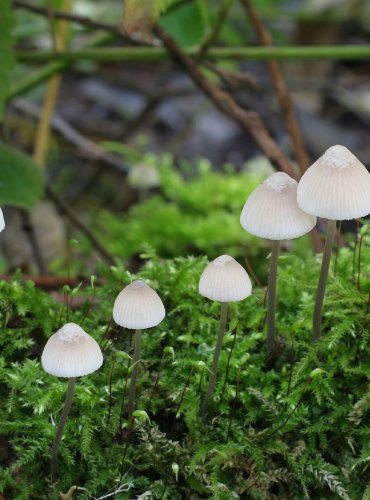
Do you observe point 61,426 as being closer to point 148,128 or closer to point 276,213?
point 276,213

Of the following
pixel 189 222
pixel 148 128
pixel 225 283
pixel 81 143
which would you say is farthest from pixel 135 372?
pixel 148 128

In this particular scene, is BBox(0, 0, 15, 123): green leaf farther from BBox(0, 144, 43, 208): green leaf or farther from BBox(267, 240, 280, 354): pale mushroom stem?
BBox(267, 240, 280, 354): pale mushroom stem

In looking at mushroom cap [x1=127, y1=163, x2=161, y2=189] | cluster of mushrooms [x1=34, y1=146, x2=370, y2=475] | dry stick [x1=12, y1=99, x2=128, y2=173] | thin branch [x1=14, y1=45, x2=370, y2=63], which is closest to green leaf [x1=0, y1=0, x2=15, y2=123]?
thin branch [x1=14, y1=45, x2=370, y2=63]

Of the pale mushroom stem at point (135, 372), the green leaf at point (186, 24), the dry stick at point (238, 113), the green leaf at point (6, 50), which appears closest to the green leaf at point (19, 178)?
the green leaf at point (6, 50)

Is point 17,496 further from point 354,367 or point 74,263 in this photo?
point 74,263

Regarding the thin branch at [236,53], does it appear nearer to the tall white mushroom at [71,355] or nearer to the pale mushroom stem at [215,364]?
the pale mushroom stem at [215,364]

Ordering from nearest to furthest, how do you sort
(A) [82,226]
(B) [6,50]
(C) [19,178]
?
(B) [6,50] < (C) [19,178] < (A) [82,226]
